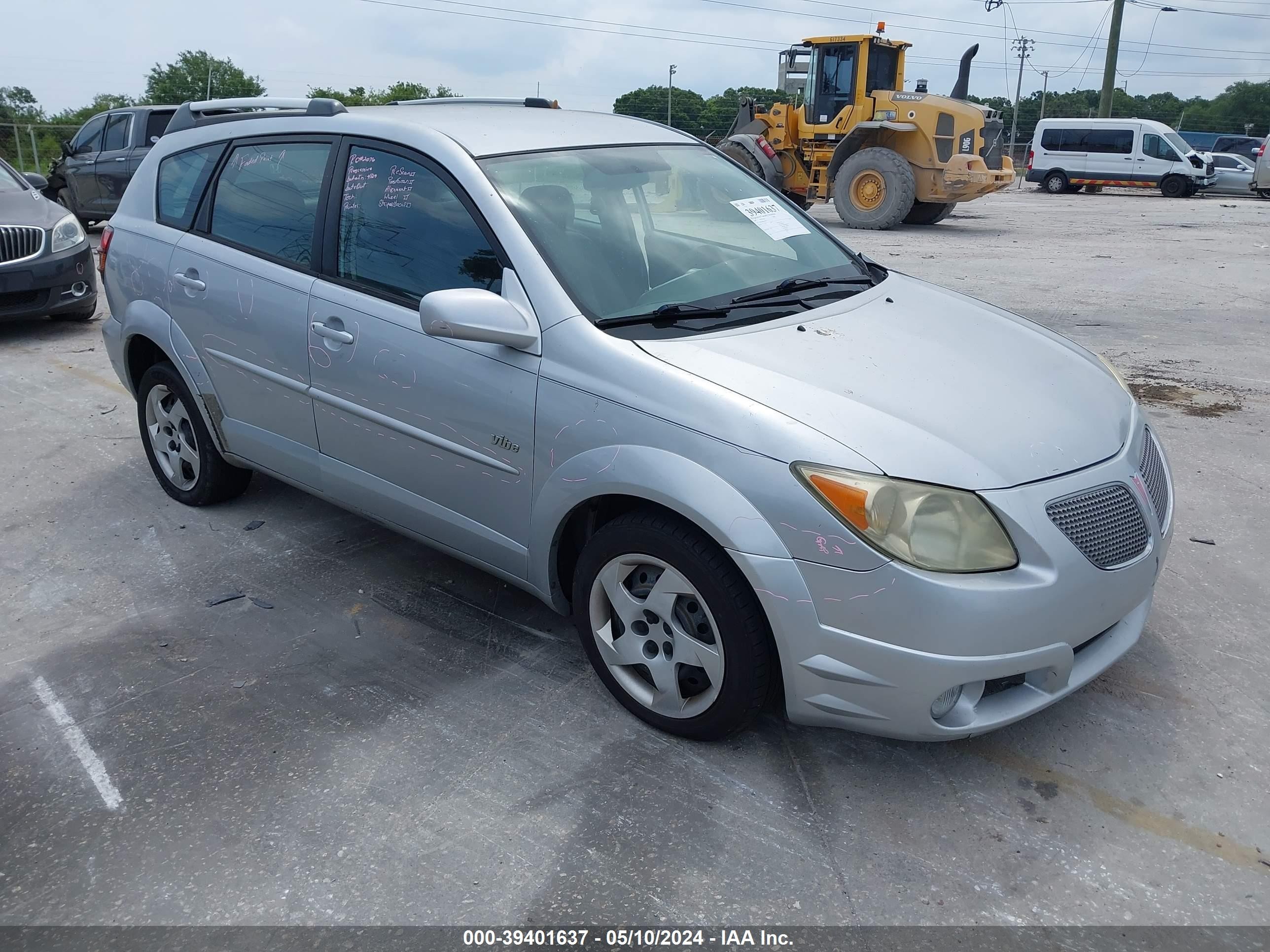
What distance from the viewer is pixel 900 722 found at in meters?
2.55

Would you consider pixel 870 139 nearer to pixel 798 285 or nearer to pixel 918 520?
pixel 798 285

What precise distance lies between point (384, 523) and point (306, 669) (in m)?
0.62

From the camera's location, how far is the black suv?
44.4 ft

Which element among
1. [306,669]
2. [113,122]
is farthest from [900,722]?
[113,122]

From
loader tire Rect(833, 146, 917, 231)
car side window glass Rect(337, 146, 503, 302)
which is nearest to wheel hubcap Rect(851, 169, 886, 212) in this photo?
loader tire Rect(833, 146, 917, 231)

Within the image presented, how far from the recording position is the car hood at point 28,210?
8.17 metres

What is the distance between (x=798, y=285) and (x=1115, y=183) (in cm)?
3031

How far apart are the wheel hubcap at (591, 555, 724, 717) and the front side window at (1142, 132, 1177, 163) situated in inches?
1232

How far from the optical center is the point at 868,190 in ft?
57.8

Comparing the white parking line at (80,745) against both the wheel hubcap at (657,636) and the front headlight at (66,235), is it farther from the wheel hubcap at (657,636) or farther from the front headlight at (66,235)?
the front headlight at (66,235)

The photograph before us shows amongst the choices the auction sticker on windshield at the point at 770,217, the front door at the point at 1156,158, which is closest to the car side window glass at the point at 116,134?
the auction sticker on windshield at the point at 770,217

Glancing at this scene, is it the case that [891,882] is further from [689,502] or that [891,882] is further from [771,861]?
[689,502]

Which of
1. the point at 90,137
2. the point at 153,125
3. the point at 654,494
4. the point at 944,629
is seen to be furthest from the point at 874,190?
the point at 944,629

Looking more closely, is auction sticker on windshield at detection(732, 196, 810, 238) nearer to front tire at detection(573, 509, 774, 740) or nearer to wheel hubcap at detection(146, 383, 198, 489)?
front tire at detection(573, 509, 774, 740)
